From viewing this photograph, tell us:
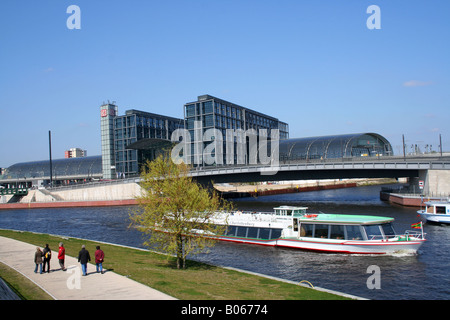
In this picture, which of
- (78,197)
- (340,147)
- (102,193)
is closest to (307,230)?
(102,193)

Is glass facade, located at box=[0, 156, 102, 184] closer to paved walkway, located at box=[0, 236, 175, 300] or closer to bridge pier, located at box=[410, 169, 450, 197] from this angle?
bridge pier, located at box=[410, 169, 450, 197]

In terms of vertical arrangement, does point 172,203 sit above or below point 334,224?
above

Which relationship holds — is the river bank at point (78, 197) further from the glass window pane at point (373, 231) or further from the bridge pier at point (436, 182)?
the glass window pane at point (373, 231)

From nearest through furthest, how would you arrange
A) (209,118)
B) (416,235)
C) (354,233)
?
(354,233), (416,235), (209,118)

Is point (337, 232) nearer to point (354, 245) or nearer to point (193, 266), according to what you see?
point (354, 245)

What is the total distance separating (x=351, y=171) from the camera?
76.6m

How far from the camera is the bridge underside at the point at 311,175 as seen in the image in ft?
238

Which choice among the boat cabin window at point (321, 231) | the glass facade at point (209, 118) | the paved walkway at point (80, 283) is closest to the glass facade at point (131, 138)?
the glass facade at point (209, 118)

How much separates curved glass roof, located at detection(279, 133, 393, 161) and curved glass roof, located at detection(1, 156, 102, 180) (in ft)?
279

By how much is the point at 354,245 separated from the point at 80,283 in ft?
83.7

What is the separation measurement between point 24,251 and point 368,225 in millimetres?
30626
